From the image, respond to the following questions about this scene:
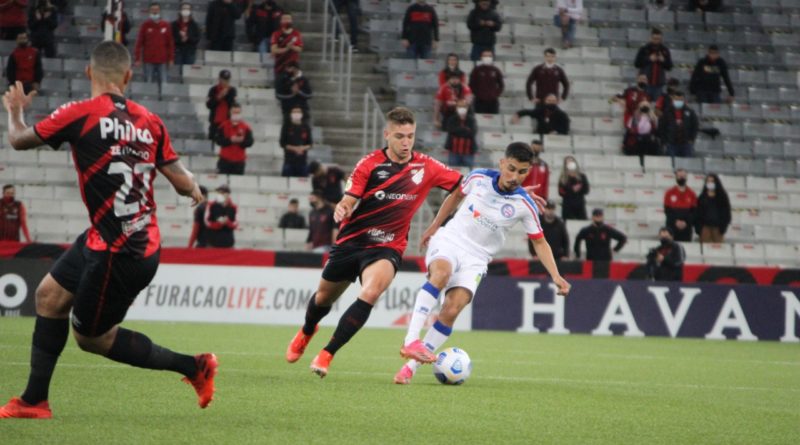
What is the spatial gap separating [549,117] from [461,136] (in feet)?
8.27

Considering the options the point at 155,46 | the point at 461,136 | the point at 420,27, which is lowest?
the point at 461,136

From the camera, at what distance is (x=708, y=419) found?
887cm

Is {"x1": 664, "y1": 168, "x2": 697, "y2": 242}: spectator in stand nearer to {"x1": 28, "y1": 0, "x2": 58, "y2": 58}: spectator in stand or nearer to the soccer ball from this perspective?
{"x1": 28, "y1": 0, "x2": 58, "y2": 58}: spectator in stand

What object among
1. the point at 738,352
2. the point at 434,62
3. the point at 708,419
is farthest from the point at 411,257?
the point at 708,419

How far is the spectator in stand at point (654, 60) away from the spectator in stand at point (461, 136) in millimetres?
4758

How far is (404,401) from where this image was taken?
30.0 feet

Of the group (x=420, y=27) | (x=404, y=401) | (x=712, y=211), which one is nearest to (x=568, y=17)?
(x=420, y=27)

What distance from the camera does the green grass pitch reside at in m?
7.28

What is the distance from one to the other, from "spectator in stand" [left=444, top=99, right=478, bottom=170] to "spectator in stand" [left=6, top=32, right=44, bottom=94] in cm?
778

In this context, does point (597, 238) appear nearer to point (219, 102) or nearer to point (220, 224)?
point (220, 224)

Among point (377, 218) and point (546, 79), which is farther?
point (546, 79)

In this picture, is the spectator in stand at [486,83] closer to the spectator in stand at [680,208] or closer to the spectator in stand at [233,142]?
the spectator in stand at [680,208]

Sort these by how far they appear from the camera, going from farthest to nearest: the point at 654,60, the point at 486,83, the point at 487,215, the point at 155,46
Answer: the point at 654,60
the point at 486,83
the point at 155,46
the point at 487,215

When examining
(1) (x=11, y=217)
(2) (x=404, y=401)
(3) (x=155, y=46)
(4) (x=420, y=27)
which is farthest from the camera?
(4) (x=420, y=27)
